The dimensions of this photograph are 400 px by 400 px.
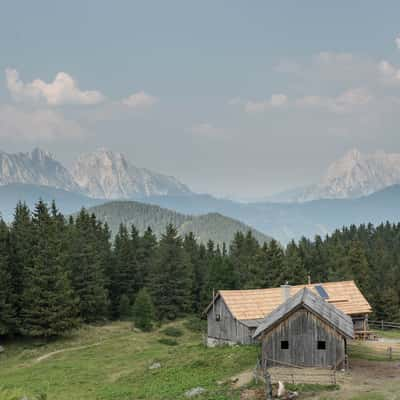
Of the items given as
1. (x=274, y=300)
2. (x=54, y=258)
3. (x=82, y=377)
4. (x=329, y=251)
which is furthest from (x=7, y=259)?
(x=329, y=251)

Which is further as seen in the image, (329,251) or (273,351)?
(329,251)

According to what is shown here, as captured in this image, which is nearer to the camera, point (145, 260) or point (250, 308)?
point (250, 308)

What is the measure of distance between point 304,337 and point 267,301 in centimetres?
1555

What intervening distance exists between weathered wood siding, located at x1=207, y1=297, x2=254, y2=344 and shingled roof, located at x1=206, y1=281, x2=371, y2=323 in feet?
2.69

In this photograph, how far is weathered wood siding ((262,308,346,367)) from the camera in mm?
36906

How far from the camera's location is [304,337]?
37.6 metres

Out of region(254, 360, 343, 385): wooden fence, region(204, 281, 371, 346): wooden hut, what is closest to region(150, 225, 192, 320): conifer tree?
region(204, 281, 371, 346): wooden hut

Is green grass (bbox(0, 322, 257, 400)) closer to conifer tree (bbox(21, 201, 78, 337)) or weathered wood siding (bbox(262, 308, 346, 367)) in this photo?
conifer tree (bbox(21, 201, 78, 337))

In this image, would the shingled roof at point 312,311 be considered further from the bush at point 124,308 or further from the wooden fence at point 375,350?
the bush at point 124,308

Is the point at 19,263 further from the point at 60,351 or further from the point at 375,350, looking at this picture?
the point at 375,350

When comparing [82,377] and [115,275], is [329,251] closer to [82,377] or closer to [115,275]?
[115,275]

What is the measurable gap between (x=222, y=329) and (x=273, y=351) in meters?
15.1

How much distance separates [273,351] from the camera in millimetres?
38219

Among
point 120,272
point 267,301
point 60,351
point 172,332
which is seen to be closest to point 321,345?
point 267,301
